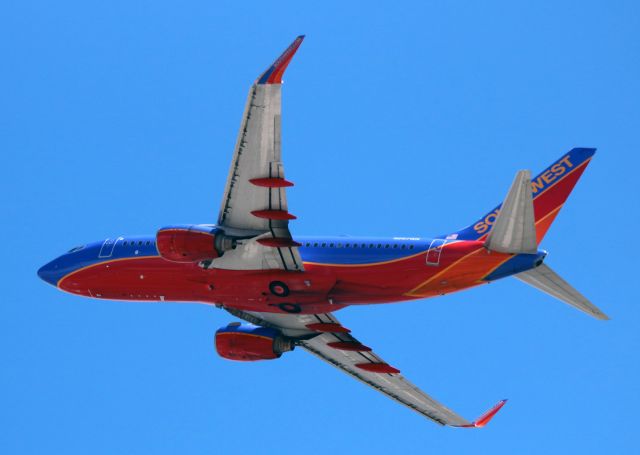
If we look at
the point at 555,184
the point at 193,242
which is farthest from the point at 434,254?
the point at 193,242

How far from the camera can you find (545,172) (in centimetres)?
5250

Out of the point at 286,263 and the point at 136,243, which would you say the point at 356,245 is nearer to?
the point at 286,263

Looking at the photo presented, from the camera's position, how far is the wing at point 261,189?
44.9 metres

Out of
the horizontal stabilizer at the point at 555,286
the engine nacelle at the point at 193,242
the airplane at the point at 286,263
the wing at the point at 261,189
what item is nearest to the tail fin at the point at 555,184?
the airplane at the point at 286,263

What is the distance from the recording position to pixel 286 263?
Answer: 52781 millimetres

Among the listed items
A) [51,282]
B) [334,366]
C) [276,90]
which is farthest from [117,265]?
[276,90]

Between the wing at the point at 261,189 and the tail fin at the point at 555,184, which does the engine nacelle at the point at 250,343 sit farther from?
the tail fin at the point at 555,184

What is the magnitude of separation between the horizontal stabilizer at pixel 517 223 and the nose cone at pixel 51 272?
22338mm

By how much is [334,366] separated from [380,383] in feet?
8.17

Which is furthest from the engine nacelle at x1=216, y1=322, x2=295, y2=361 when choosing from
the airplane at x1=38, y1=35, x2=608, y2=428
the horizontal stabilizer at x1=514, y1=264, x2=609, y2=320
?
the horizontal stabilizer at x1=514, y1=264, x2=609, y2=320

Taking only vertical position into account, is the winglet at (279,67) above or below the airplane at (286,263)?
above

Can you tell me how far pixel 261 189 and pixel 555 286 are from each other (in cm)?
1272

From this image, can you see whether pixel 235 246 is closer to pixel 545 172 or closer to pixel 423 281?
pixel 423 281

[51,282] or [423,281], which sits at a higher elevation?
[51,282]
